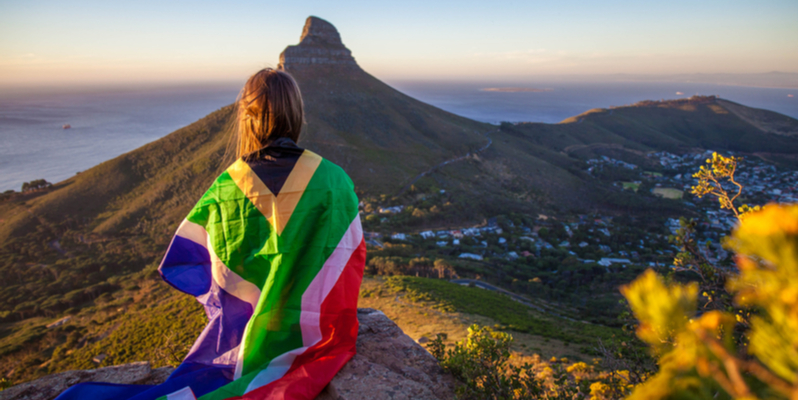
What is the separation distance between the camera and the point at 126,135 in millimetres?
70875

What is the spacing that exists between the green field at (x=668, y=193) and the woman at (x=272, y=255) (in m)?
55.3

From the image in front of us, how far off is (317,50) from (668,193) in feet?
183

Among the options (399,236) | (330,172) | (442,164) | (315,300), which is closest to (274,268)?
(315,300)

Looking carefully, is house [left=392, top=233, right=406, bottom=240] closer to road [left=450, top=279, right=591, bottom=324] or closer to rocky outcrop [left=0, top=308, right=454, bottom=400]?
road [left=450, top=279, right=591, bottom=324]

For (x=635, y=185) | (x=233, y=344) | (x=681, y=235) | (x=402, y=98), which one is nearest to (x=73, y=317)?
(x=233, y=344)

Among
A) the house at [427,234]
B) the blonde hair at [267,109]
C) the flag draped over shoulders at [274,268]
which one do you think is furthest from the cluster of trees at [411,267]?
the blonde hair at [267,109]

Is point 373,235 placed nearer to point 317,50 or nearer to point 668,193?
point 668,193

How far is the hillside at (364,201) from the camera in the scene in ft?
63.8

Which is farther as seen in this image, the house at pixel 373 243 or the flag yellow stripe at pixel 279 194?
the house at pixel 373 243

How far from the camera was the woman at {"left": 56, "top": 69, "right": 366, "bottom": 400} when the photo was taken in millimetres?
2359

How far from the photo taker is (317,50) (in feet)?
195

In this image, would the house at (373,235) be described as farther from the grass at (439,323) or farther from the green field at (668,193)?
the green field at (668,193)

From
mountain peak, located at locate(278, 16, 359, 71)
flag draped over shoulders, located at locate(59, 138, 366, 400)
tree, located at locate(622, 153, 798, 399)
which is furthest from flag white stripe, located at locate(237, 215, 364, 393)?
mountain peak, located at locate(278, 16, 359, 71)

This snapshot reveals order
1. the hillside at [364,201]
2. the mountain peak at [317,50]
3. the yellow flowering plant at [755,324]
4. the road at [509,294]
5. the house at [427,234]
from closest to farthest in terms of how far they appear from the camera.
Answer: the yellow flowering plant at [755,324] → the road at [509,294] → the hillside at [364,201] → the house at [427,234] → the mountain peak at [317,50]
